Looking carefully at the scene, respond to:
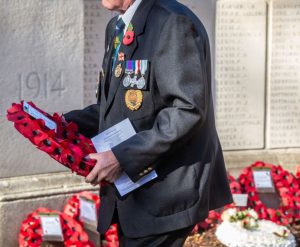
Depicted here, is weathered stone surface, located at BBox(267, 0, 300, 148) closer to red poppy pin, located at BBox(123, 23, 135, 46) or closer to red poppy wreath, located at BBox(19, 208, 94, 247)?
red poppy wreath, located at BBox(19, 208, 94, 247)

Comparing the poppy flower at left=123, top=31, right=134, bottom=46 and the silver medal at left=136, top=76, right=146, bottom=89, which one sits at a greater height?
the poppy flower at left=123, top=31, right=134, bottom=46

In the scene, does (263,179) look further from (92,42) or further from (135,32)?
(135,32)

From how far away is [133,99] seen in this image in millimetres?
2656

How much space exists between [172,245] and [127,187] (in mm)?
266

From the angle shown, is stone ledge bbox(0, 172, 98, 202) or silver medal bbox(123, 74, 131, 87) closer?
silver medal bbox(123, 74, 131, 87)

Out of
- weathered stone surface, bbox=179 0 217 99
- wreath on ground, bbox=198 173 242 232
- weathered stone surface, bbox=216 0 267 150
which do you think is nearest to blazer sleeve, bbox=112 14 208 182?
wreath on ground, bbox=198 173 242 232

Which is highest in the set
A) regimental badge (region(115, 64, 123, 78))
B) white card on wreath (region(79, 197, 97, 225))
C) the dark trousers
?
regimental badge (region(115, 64, 123, 78))

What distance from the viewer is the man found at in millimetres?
2553

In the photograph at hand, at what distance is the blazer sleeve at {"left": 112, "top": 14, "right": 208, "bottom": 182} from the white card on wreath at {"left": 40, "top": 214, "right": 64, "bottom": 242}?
2336mm

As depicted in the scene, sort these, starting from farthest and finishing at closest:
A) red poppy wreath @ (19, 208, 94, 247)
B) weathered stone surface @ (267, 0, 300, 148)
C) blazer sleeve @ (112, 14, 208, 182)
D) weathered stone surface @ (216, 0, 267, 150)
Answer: weathered stone surface @ (267, 0, 300, 148) → weathered stone surface @ (216, 0, 267, 150) → red poppy wreath @ (19, 208, 94, 247) → blazer sleeve @ (112, 14, 208, 182)

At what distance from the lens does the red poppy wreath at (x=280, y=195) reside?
595cm

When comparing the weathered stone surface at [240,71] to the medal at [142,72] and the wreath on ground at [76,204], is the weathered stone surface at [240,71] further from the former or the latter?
the medal at [142,72]

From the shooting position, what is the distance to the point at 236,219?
17.6ft

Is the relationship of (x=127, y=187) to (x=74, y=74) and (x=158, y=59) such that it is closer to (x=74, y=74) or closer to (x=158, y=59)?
(x=158, y=59)
